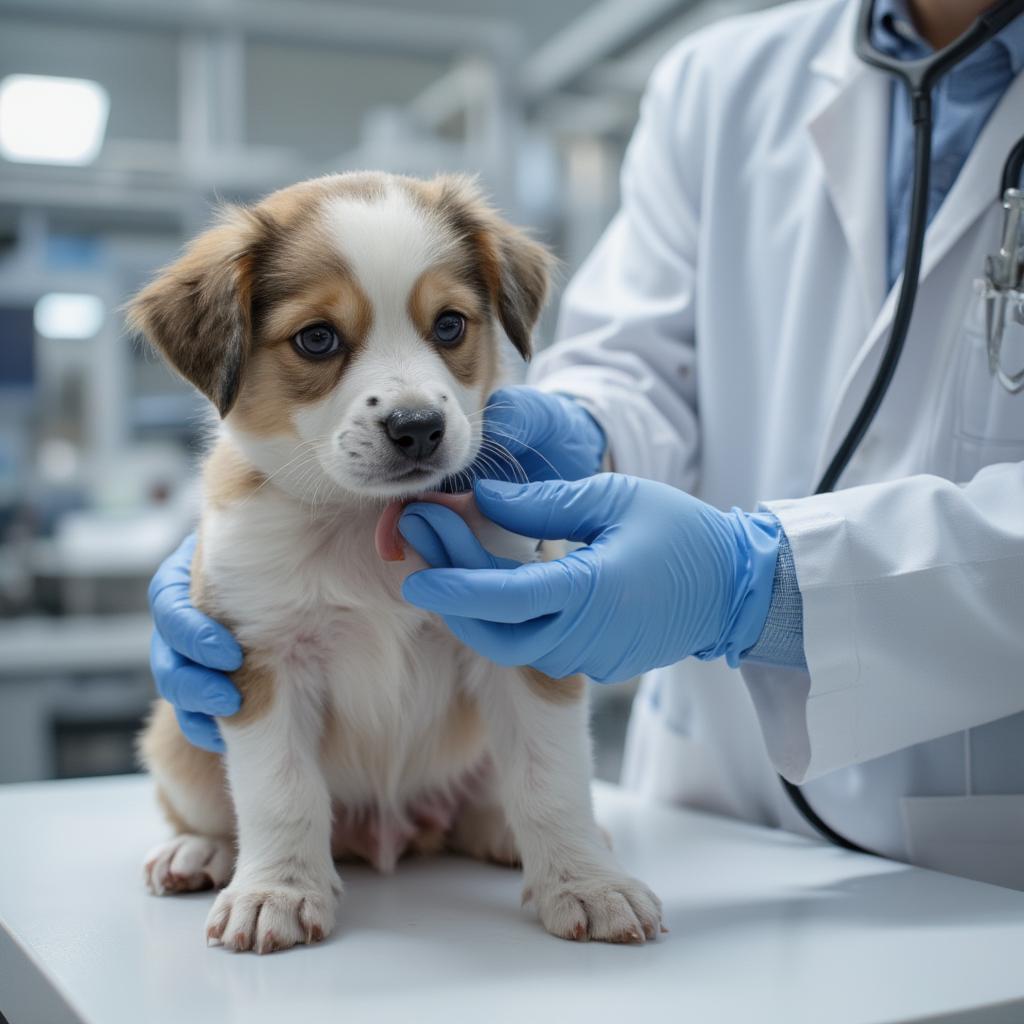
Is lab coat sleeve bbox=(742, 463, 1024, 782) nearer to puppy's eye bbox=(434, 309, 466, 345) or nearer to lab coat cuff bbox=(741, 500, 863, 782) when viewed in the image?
lab coat cuff bbox=(741, 500, 863, 782)

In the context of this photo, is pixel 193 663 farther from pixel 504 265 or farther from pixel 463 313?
pixel 504 265

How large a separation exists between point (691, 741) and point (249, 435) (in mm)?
830

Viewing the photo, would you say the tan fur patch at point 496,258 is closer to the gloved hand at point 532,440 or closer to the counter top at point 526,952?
the gloved hand at point 532,440

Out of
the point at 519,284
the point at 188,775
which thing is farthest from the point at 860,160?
the point at 188,775

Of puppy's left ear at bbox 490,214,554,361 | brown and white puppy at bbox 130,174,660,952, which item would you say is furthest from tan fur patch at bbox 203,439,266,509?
puppy's left ear at bbox 490,214,554,361

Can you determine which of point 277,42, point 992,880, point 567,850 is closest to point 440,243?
point 567,850

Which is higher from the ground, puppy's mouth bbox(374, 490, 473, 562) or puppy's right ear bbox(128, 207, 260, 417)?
puppy's right ear bbox(128, 207, 260, 417)

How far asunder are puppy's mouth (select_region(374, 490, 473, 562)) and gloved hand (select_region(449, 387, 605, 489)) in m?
0.07

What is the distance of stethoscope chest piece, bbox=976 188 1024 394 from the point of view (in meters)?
1.36

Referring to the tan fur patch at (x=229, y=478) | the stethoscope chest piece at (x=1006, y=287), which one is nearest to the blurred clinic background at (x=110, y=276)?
the tan fur patch at (x=229, y=478)

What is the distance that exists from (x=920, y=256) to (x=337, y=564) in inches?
32.0

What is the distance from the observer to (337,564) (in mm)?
1323

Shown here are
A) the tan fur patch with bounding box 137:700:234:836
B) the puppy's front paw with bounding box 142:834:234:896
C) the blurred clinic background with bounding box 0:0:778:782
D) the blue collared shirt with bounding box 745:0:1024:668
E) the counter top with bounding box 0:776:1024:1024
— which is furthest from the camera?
the blurred clinic background with bounding box 0:0:778:782

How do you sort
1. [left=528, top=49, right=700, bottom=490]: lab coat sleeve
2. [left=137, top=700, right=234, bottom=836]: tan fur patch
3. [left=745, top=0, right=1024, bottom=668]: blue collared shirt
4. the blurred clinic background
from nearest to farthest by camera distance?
[left=137, top=700, right=234, bottom=836]: tan fur patch < [left=745, top=0, right=1024, bottom=668]: blue collared shirt < [left=528, top=49, right=700, bottom=490]: lab coat sleeve < the blurred clinic background
